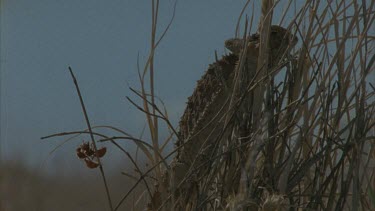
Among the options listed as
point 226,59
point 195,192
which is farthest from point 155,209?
point 226,59

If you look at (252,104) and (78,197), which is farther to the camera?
(78,197)

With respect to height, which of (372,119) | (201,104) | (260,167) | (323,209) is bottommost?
(323,209)

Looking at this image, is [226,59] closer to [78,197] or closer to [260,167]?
[260,167]

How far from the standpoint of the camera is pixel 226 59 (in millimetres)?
2477

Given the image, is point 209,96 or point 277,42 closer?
point 277,42

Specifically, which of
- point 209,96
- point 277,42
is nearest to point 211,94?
point 209,96

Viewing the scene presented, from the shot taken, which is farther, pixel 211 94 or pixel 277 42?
pixel 211 94

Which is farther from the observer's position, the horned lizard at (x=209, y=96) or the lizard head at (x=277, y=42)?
the horned lizard at (x=209, y=96)

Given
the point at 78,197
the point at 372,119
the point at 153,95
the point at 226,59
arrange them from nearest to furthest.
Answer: the point at 153,95, the point at 372,119, the point at 226,59, the point at 78,197

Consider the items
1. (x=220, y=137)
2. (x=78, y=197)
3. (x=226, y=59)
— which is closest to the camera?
(x=220, y=137)

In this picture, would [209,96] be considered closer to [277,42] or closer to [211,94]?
[211,94]

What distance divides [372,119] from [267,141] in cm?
43

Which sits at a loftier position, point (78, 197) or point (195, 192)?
point (78, 197)

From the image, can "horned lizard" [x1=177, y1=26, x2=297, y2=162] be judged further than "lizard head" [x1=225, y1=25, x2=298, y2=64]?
Yes
